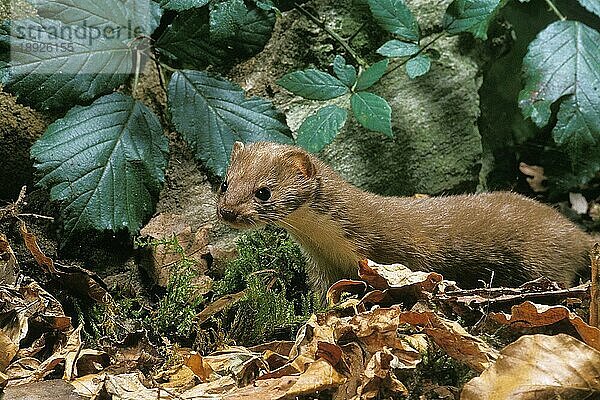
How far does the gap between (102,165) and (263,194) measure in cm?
67

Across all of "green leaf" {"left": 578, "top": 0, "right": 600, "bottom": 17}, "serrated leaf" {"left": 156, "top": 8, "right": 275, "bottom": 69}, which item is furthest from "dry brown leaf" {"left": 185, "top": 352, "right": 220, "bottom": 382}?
"green leaf" {"left": 578, "top": 0, "right": 600, "bottom": 17}

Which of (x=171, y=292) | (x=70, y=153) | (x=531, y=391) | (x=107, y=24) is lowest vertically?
(x=171, y=292)

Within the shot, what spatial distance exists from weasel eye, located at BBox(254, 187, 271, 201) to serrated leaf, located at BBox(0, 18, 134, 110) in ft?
2.75

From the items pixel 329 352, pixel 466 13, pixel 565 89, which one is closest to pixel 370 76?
pixel 466 13

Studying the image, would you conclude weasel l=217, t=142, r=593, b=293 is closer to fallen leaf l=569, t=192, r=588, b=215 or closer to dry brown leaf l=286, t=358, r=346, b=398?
dry brown leaf l=286, t=358, r=346, b=398

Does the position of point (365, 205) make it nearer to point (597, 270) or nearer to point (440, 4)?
point (597, 270)

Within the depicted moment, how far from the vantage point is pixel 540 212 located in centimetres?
334

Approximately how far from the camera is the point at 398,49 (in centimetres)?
338

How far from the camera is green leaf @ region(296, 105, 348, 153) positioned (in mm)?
3236

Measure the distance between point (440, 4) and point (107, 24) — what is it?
6.18 feet

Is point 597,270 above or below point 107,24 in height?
below

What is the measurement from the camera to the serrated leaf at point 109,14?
3.06 meters

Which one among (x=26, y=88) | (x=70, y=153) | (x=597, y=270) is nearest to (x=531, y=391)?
(x=597, y=270)

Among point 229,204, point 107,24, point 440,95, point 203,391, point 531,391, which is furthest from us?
point 440,95
